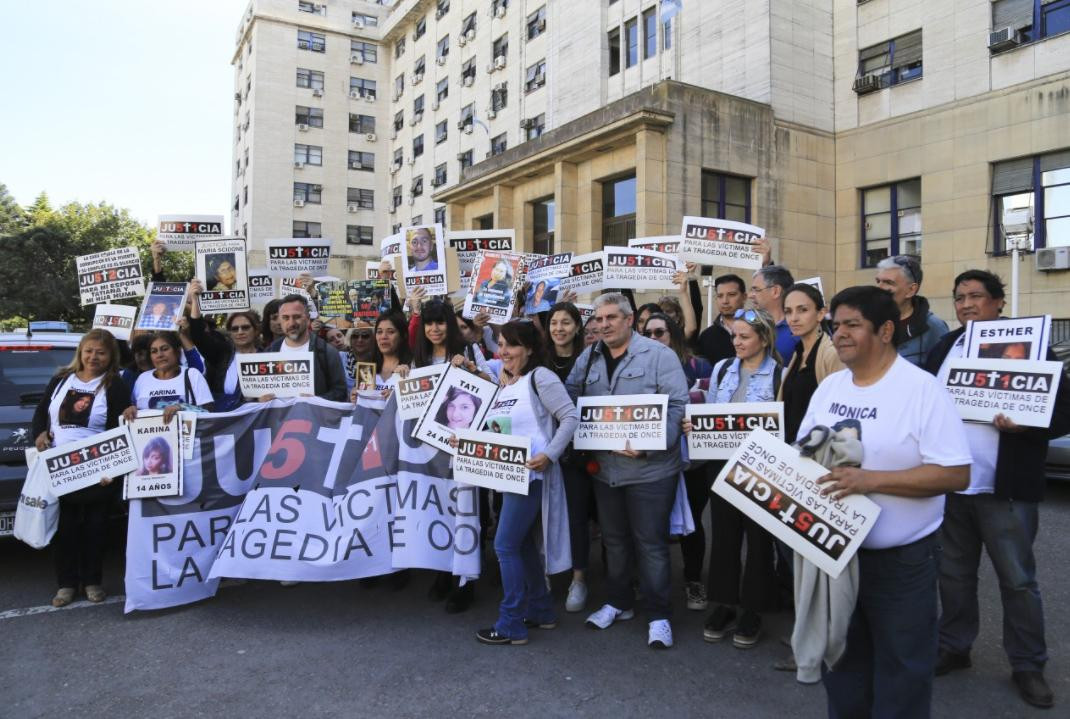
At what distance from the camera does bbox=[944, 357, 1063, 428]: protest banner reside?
3.69 metres

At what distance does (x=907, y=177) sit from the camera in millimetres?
21250

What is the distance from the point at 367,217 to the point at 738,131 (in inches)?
1305

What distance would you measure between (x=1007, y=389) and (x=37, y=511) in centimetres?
604

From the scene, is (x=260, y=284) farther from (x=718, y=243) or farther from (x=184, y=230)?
(x=718, y=243)

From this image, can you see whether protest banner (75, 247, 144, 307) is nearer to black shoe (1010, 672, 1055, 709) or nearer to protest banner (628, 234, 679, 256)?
protest banner (628, 234, 679, 256)

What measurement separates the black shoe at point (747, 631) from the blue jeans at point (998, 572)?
984 millimetres

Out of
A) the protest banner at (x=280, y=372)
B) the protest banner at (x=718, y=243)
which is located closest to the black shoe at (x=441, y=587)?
the protest banner at (x=280, y=372)

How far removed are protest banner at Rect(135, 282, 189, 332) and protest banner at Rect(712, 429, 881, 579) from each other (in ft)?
17.0

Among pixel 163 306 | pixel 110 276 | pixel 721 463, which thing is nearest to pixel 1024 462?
pixel 721 463

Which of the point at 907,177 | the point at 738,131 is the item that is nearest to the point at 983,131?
the point at 907,177

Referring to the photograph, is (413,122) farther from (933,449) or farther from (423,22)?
(933,449)

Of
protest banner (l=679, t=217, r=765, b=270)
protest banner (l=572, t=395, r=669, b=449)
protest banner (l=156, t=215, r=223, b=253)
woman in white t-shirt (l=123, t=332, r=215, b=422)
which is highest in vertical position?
protest banner (l=156, t=215, r=223, b=253)

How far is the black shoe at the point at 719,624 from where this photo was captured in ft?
14.9

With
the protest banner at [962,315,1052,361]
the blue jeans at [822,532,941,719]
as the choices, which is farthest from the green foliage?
the blue jeans at [822,532,941,719]
